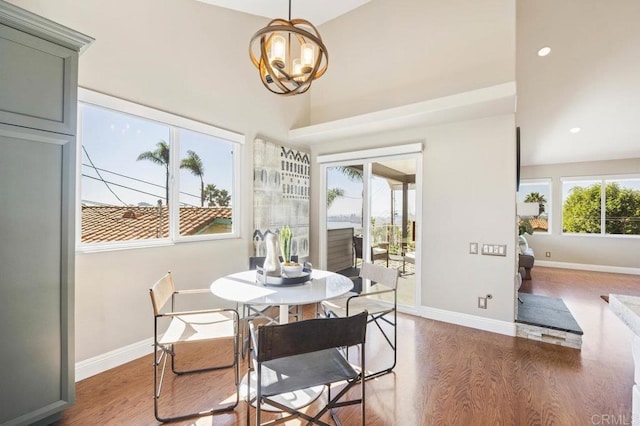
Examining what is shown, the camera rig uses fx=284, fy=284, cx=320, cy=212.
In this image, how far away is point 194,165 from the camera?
305 centimetres

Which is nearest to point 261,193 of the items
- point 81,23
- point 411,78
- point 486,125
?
point 81,23

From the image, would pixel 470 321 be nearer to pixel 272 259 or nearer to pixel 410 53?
pixel 272 259

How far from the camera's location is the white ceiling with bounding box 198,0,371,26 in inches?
128

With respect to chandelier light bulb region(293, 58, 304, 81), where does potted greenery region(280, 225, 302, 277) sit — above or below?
below

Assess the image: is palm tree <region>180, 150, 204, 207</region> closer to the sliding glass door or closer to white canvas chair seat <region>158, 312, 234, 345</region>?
white canvas chair seat <region>158, 312, 234, 345</region>

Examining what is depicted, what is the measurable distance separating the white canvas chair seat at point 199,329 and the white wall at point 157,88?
26.1 inches

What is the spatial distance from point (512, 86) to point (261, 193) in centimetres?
287

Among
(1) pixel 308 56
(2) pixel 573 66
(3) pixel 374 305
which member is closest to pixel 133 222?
(1) pixel 308 56

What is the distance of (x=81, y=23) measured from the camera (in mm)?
2143

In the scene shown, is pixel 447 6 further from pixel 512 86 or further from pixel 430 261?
pixel 430 261

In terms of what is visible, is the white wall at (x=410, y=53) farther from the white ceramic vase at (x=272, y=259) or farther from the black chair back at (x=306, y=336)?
the black chair back at (x=306, y=336)

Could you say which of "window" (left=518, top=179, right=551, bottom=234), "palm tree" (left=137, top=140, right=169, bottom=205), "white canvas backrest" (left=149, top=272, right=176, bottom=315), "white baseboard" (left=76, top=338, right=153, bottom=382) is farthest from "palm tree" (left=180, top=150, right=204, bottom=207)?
"window" (left=518, top=179, right=551, bottom=234)

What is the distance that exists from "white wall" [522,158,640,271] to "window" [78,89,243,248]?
7.44 meters

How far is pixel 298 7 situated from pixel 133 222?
3.35 metres
